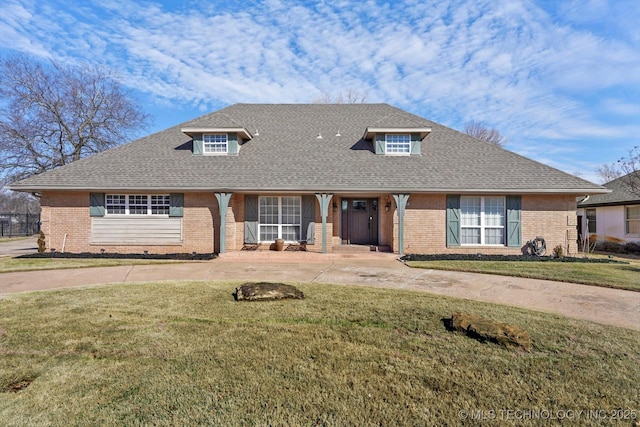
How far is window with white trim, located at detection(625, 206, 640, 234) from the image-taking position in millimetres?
15914

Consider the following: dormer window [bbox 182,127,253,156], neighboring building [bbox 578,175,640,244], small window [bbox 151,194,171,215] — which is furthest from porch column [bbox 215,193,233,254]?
neighboring building [bbox 578,175,640,244]

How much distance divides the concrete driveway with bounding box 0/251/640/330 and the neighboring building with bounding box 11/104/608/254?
1966mm

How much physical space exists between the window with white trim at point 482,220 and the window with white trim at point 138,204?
1191cm

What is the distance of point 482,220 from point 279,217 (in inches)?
325

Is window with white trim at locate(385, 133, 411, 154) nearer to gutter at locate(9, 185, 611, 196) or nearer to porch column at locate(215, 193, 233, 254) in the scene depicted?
gutter at locate(9, 185, 611, 196)

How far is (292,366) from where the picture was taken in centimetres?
363

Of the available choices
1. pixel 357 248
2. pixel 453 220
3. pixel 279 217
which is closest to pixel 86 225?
pixel 279 217

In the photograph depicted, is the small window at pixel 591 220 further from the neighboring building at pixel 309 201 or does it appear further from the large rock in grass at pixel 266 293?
the large rock in grass at pixel 266 293

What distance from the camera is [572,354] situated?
13.1 feet

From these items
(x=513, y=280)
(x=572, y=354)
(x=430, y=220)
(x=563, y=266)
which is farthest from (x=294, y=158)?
(x=572, y=354)

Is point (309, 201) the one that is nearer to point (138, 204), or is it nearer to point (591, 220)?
point (138, 204)

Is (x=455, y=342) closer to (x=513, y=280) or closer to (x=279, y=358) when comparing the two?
(x=279, y=358)

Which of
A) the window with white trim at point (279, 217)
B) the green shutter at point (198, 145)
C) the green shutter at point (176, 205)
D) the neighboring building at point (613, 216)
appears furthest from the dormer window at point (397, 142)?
the neighboring building at point (613, 216)

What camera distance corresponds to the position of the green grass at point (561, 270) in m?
8.06
